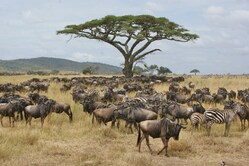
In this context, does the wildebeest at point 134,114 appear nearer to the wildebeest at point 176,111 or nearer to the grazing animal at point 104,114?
the grazing animal at point 104,114

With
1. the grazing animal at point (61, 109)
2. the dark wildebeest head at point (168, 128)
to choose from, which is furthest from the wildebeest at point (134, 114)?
the grazing animal at point (61, 109)

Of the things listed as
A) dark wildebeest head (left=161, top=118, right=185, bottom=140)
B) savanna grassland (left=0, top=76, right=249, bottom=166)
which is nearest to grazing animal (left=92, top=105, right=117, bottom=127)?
savanna grassland (left=0, top=76, right=249, bottom=166)

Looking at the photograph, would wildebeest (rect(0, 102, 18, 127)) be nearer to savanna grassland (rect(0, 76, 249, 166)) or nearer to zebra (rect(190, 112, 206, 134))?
savanna grassland (rect(0, 76, 249, 166))

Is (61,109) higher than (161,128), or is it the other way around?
(161,128)

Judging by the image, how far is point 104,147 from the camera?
12.7 meters

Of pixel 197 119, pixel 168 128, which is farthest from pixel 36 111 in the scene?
pixel 197 119

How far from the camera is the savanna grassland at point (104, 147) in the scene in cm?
1107

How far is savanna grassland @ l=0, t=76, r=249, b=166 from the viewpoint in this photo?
11.1 meters

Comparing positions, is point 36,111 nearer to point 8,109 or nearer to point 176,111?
point 8,109

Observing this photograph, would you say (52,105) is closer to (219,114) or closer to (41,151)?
(41,151)

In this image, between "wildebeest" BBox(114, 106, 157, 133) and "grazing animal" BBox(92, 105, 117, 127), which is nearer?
"wildebeest" BBox(114, 106, 157, 133)

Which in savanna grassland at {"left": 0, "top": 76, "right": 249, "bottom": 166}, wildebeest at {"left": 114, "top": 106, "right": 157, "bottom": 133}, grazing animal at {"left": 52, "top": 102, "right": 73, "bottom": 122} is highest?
wildebeest at {"left": 114, "top": 106, "right": 157, "bottom": 133}

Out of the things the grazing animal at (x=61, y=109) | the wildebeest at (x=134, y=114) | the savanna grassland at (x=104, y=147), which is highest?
the wildebeest at (x=134, y=114)

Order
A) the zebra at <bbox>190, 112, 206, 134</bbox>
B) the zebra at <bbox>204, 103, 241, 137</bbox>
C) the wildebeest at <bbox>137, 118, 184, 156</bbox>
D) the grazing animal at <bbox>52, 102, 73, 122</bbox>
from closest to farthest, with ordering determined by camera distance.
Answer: the wildebeest at <bbox>137, 118, 184, 156</bbox>
the zebra at <bbox>204, 103, 241, 137</bbox>
the zebra at <bbox>190, 112, 206, 134</bbox>
the grazing animal at <bbox>52, 102, 73, 122</bbox>
